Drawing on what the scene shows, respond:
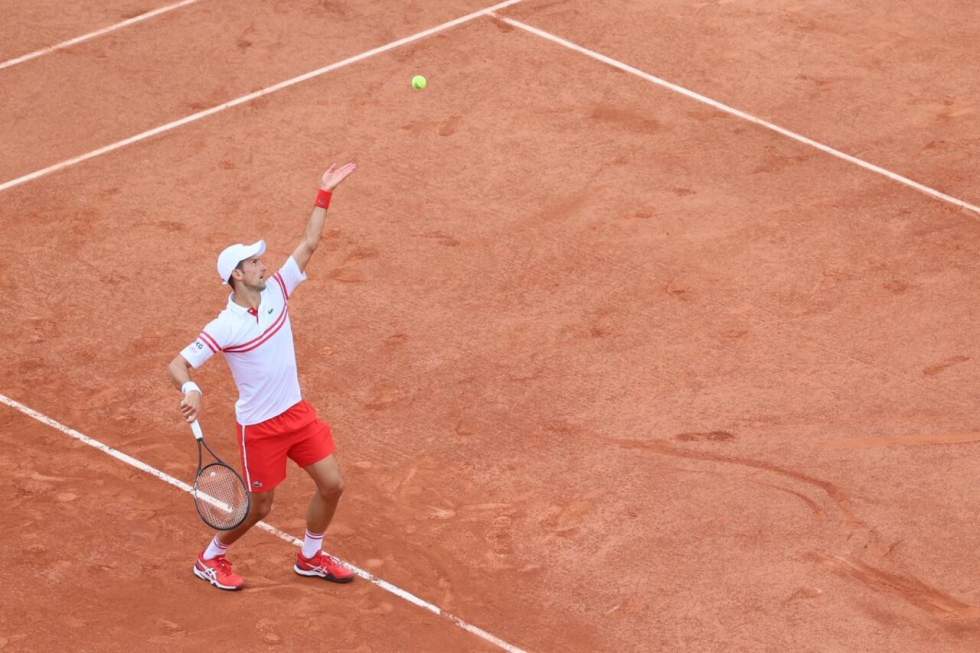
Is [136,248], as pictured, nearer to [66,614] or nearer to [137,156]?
[137,156]

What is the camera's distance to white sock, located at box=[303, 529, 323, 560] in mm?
10359

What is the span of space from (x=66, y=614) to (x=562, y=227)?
5915 millimetres

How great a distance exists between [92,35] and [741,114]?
718 cm

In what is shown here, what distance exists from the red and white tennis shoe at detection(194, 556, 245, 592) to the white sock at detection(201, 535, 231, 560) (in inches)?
1.0

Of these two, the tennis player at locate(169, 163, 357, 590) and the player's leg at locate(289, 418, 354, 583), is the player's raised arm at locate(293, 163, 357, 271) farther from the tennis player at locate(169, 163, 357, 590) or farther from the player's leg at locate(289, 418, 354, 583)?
the player's leg at locate(289, 418, 354, 583)

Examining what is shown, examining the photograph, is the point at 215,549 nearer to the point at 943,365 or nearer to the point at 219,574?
the point at 219,574

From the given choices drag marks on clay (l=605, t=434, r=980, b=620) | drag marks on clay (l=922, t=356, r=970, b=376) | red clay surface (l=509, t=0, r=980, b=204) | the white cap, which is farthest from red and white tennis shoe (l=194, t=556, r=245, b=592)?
red clay surface (l=509, t=0, r=980, b=204)

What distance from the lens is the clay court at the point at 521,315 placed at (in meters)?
10.4

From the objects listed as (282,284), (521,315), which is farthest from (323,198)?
(521,315)

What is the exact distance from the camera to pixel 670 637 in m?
10.0

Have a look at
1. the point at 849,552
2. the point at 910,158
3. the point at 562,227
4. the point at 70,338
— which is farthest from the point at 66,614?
the point at 910,158

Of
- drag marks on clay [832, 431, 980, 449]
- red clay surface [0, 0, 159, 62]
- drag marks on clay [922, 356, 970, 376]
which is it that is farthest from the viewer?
red clay surface [0, 0, 159, 62]

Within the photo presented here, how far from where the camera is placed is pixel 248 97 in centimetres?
1667

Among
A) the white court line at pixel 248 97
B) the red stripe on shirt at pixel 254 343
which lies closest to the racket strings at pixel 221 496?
the red stripe on shirt at pixel 254 343
